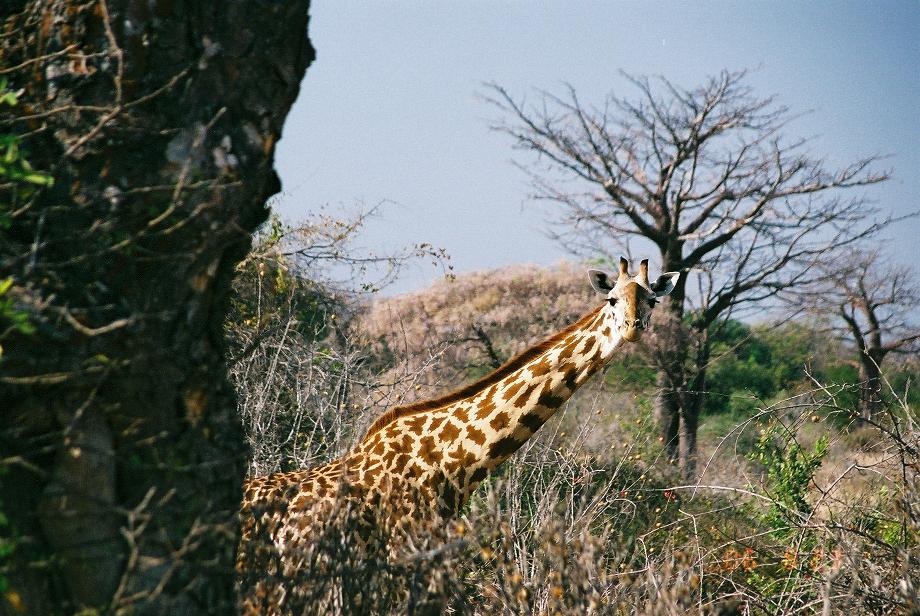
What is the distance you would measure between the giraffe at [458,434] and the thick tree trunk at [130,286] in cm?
177

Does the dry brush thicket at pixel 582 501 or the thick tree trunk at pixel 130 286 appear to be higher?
the thick tree trunk at pixel 130 286

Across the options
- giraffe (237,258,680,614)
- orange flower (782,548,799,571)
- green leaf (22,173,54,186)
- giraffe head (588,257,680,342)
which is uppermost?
green leaf (22,173,54,186)

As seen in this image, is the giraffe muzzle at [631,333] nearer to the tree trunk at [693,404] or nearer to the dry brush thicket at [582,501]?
the dry brush thicket at [582,501]

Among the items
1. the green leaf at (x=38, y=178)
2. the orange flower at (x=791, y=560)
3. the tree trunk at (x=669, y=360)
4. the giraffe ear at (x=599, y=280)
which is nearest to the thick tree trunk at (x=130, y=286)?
the green leaf at (x=38, y=178)

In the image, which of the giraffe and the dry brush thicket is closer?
the dry brush thicket

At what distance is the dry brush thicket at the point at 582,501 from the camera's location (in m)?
3.60

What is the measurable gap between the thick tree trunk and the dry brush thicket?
0.68m

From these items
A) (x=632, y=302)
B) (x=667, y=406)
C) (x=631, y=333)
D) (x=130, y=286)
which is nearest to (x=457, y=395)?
(x=631, y=333)

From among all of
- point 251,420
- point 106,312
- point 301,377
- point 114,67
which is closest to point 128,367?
point 106,312

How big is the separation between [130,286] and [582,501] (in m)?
2.60

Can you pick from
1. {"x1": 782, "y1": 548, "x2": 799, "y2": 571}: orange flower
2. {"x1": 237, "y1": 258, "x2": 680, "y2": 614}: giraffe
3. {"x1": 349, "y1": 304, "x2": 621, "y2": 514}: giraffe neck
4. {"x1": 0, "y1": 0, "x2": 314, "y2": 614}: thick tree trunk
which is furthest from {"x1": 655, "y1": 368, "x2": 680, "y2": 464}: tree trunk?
{"x1": 0, "y1": 0, "x2": 314, "y2": 614}: thick tree trunk

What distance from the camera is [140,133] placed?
115 inches

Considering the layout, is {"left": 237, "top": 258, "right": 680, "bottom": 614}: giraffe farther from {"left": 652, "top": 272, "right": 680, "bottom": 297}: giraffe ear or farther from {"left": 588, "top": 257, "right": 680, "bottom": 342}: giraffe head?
{"left": 652, "top": 272, "right": 680, "bottom": 297}: giraffe ear

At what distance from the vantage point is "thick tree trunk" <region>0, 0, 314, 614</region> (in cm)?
271
